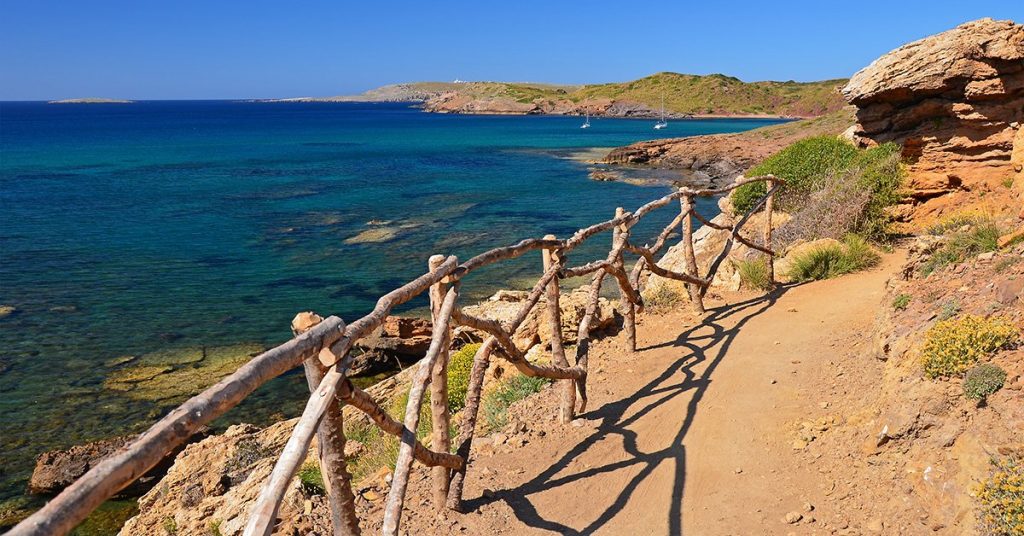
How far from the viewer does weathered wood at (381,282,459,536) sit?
A: 3.75 meters

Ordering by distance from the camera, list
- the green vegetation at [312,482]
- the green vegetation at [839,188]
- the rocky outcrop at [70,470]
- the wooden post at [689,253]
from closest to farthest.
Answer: the green vegetation at [312,482] → the rocky outcrop at [70,470] → the wooden post at [689,253] → the green vegetation at [839,188]

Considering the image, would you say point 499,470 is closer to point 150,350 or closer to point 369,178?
point 150,350

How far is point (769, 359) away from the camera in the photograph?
7.53 metres

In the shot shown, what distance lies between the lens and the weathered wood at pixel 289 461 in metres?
2.68

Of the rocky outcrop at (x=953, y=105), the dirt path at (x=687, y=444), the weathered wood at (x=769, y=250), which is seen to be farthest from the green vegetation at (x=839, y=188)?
the dirt path at (x=687, y=444)

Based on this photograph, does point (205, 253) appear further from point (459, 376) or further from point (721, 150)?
point (721, 150)

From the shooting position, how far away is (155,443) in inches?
92.4

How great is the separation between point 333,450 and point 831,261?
9.56 m

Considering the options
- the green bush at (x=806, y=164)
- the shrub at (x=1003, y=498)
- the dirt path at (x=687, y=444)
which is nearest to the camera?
the shrub at (x=1003, y=498)

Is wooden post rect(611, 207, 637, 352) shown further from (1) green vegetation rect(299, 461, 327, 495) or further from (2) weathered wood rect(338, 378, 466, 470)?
(1) green vegetation rect(299, 461, 327, 495)

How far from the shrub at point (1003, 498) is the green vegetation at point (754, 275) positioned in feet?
22.3

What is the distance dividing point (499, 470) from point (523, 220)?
24.9m

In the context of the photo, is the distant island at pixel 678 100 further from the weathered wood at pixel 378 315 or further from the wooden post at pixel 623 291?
the weathered wood at pixel 378 315

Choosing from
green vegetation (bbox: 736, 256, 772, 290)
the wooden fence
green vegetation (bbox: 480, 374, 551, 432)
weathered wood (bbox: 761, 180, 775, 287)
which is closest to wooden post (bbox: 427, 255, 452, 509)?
the wooden fence
